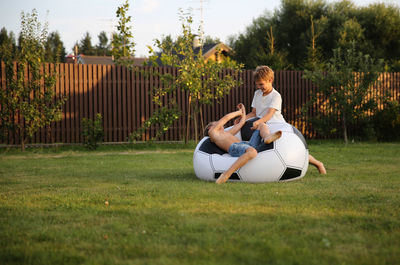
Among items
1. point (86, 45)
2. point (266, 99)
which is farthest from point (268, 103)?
point (86, 45)

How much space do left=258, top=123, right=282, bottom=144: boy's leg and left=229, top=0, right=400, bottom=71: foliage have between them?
24.0 m

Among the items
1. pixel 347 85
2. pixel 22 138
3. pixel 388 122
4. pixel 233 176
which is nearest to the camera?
pixel 233 176

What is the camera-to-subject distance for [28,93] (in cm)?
1279

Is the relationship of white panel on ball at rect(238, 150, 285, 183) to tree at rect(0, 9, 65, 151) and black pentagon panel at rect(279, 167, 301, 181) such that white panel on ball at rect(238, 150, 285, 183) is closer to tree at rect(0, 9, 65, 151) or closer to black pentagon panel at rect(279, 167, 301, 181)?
black pentagon panel at rect(279, 167, 301, 181)

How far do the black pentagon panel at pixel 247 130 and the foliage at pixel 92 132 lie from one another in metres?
6.82

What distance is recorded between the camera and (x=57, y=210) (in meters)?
4.76

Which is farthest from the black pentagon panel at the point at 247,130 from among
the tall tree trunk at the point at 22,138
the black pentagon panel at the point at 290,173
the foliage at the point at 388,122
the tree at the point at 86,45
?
the tree at the point at 86,45

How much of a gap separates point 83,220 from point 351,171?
530 centimetres

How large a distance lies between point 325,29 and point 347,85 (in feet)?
61.2

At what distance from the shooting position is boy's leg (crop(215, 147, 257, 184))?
21.3 feet

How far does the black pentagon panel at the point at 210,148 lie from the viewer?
7.13 metres

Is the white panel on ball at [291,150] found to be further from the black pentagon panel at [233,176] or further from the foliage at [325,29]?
Answer: the foliage at [325,29]

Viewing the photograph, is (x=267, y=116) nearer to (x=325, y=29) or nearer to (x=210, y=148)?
(x=210, y=148)

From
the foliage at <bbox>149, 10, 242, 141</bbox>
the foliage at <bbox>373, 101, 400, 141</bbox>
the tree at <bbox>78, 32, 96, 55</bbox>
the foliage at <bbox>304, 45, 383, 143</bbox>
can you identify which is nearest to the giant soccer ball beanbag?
the foliage at <bbox>149, 10, 242, 141</bbox>
